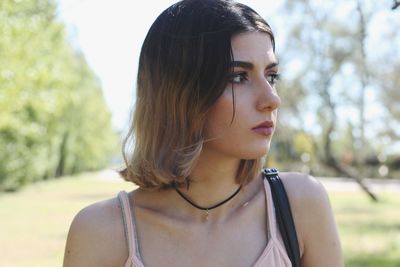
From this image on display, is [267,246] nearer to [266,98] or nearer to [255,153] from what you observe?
[255,153]

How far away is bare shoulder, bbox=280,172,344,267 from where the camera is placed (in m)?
1.74

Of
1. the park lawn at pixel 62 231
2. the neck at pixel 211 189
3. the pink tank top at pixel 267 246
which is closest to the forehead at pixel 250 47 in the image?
the neck at pixel 211 189

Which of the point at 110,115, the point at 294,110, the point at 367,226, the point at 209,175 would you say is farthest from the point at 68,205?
the point at 110,115

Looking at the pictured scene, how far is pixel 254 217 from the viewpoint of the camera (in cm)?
180

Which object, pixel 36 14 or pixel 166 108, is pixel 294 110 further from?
pixel 166 108

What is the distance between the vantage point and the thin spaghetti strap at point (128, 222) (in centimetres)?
171

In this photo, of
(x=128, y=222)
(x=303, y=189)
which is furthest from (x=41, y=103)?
(x=303, y=189)

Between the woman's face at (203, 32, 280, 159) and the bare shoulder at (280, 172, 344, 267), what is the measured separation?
0.62 feet

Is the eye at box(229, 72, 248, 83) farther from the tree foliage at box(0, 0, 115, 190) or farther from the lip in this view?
the tree foliage at box(0, 0, 115, 190)

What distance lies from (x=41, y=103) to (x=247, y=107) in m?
19.0

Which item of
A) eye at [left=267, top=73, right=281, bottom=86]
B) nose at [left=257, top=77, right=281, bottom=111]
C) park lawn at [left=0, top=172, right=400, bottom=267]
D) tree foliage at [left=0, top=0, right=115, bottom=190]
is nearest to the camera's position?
nose at [left=257, top=77, right=281, bottom=111]

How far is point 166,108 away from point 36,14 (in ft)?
43.3

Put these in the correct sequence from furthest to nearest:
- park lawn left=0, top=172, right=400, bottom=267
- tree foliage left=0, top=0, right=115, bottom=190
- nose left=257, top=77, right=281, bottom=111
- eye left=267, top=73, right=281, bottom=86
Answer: tree foliage left=0, top=0, right=115, bottom=190, park lawn left=0, top=172, right=400, bottom=267, eye left=267, top=73, right=281, bottom=86, nose left=257, top=77, right=281, bottom=111

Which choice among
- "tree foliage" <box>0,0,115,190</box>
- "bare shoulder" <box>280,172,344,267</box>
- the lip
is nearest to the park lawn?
"tree foliage" <box>0,0,115,190</box>
